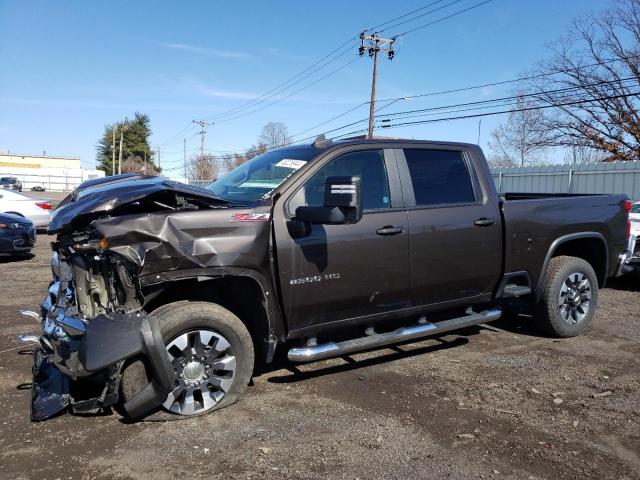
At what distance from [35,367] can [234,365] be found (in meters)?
1.56

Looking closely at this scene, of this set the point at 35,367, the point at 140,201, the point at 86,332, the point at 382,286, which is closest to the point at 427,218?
the point at 382,286

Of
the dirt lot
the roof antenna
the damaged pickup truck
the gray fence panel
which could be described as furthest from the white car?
the gray fence panel

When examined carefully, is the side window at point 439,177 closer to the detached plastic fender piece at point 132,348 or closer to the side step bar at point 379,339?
the side step bar at point 379,339

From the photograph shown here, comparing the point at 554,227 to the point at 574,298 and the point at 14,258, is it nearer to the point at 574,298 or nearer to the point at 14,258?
the point at 574,298

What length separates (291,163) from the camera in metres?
4.34

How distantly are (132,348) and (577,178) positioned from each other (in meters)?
18.6

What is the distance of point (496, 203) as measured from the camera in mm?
5094

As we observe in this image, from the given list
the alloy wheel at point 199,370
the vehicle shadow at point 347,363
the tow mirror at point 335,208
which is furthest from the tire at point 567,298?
the alloy wheel at point 199,370

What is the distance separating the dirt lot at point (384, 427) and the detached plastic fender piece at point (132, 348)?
281 mm

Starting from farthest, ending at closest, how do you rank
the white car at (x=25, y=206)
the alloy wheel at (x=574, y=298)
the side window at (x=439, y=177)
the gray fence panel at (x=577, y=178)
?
1. the gray fence panel at (x=577, y=178)
2. the white car at (x=25, y=206)
3. the alloy wheel at (x=574, y=298)
4. the side window at (x=439, y=177)

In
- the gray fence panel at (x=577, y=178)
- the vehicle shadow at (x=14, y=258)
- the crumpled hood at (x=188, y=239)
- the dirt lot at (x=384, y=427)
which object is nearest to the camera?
the dirt lot at (x=384, y=427)

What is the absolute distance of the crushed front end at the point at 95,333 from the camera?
10.8 feet

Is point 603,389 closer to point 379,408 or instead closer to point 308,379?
point 379,408

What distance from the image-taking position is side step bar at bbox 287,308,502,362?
393 cm
